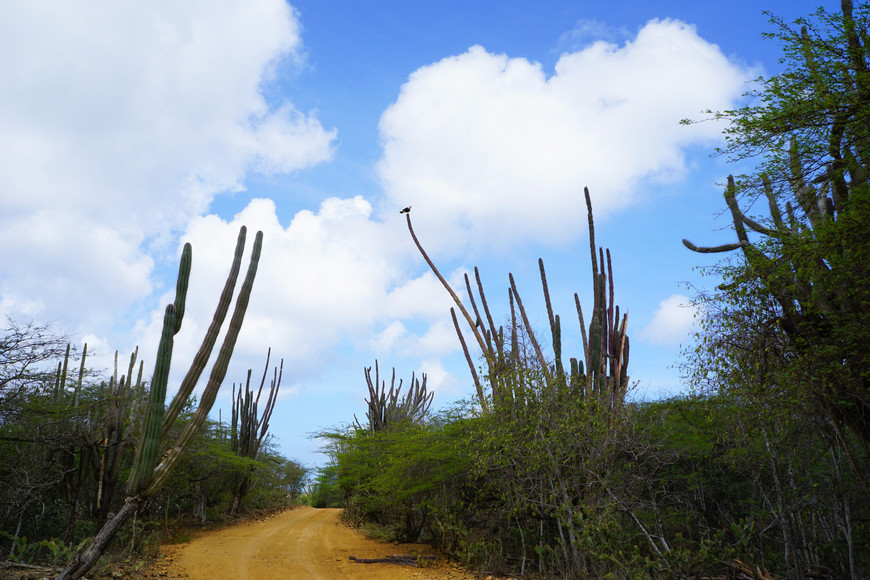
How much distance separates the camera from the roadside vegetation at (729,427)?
7211 mm

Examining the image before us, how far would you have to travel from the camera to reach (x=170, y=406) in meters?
7.90

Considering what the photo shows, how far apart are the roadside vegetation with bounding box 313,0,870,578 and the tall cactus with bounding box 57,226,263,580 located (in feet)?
16.3

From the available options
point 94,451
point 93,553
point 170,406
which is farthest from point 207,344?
point 94,451

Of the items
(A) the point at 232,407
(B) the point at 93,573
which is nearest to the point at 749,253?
(B) the point at 93,573

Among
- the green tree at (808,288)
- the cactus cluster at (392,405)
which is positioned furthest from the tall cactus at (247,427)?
the green tree at (808,288)

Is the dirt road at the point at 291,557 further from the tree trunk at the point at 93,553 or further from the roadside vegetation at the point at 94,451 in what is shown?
the tree trunk at the point at 93,553

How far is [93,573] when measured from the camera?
9492 millimetres

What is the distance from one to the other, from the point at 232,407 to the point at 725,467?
1992 centimetres

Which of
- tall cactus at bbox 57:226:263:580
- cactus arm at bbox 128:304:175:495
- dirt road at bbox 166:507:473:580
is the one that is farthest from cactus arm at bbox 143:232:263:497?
dirt road at bbox 166:507:473:580

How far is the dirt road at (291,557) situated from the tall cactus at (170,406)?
4.40m

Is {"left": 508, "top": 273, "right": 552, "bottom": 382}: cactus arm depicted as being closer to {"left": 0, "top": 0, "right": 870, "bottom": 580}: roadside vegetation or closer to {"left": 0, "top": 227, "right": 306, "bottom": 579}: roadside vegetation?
{"left": 0, "top": 0, "right": 870, "bottom": 580}: roadside vegetation

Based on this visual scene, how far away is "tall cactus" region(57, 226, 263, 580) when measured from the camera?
7302 millimetres

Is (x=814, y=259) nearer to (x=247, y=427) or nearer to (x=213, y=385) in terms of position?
(x=213, y=385)

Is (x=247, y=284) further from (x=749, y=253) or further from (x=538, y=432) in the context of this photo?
(x=749, y=253)
